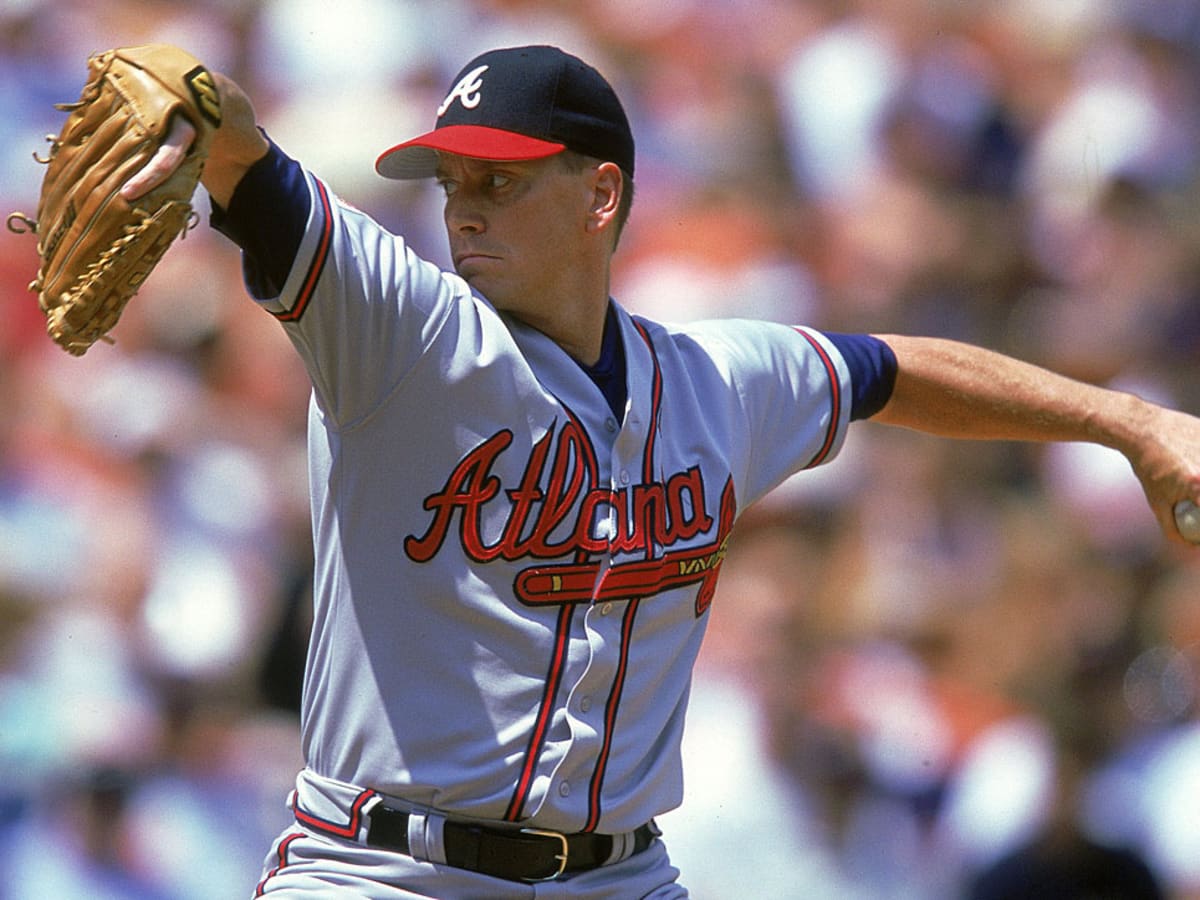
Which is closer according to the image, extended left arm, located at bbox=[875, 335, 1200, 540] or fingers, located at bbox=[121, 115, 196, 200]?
fingers, located at bbox=[121, 115, 196, 200]

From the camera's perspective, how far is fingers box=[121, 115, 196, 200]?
6.26 ft

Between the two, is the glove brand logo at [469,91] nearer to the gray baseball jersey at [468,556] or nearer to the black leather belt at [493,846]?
the gray baseball jersey at [468,556]

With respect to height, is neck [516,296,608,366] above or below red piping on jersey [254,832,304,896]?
above

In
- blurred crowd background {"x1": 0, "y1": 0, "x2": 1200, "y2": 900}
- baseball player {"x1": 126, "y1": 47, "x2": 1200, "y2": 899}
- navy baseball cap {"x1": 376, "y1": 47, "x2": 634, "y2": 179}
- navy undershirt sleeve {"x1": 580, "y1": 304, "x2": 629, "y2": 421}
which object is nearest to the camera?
baseball player {"x1": 126, "y1": 47, "x2": 1200, "y2": 899}

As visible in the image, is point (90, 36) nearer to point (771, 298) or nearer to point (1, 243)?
point (1, 243)

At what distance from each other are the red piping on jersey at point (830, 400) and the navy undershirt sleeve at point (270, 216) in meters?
1.13

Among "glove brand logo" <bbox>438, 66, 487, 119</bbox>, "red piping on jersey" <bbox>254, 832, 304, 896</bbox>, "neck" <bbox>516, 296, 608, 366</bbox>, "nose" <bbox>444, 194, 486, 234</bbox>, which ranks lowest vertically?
"red piping on jersey" <bbox>254, 832, 304, 896</bbox>

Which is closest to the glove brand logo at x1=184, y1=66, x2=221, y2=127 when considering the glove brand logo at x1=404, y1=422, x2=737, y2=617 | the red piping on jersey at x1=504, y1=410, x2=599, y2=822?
the glove brand logo at x1=404, y1=422, x2=737, y2=617

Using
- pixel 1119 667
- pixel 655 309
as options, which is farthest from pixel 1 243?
pixel 1119 667

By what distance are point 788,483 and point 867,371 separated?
7.08 ft

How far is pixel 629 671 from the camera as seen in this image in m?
2.41

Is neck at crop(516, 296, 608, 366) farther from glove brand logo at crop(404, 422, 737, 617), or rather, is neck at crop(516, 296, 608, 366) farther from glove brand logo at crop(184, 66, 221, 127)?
glove brand logo at crop(184, 66, 221, 127)

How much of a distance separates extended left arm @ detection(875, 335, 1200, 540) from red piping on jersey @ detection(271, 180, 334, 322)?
Result: 123 centimetres

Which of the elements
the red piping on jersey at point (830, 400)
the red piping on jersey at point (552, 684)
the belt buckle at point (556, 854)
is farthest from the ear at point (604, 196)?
the belt buckle at point (556, 854)
